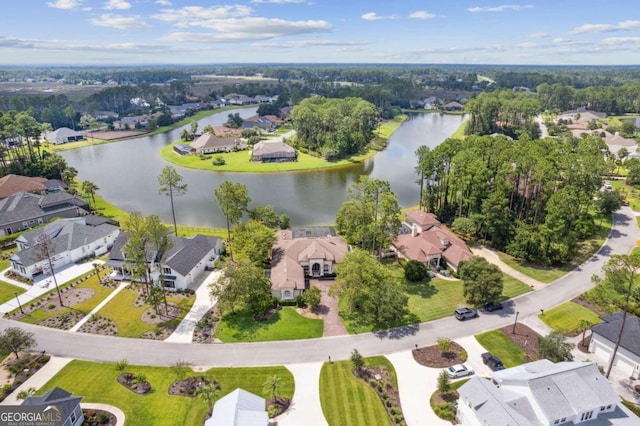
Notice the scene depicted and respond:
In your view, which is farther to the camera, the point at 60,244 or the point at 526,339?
the point at 60,244

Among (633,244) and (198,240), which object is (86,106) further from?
(633,244)

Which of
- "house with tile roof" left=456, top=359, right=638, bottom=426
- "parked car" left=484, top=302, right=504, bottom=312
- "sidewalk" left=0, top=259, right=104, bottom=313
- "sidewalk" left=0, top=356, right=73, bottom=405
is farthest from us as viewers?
"sidewalk" left=0, top=259, right=104, bottom=313

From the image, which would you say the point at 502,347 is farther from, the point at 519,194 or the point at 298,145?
the point at 298,145

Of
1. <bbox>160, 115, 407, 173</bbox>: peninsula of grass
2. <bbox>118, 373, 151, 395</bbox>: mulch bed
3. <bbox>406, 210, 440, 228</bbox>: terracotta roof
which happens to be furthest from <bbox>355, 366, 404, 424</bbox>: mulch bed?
<bbox>160, 115, 407, 173</bbox>: peninsula of grass

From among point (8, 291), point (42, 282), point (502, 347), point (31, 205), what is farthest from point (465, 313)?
point (31, 205)

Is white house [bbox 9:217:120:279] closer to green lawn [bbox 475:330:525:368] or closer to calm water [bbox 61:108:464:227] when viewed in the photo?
calm water [bbox 61:108:464:227]

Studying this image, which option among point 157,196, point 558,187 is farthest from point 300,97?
point 558,187
